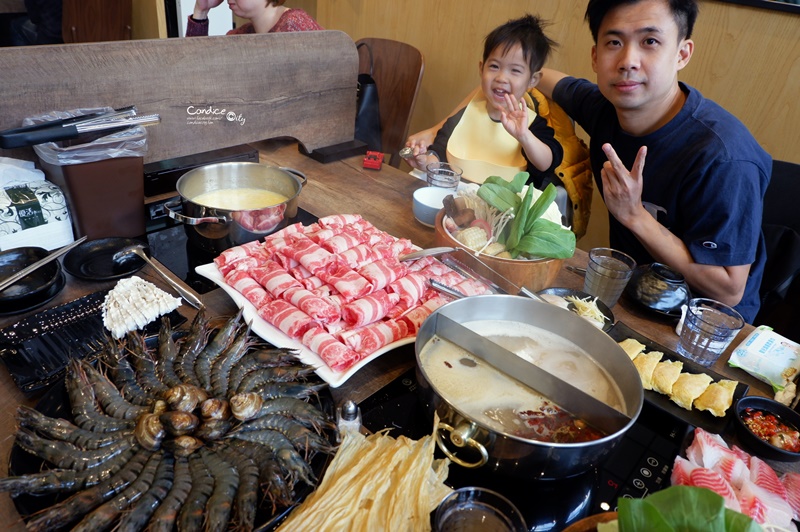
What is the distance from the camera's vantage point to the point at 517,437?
84 cm

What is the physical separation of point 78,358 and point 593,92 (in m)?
2.38

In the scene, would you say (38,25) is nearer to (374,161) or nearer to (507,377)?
(374,161)

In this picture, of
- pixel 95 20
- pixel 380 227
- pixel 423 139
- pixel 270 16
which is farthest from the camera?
pixel 95 20

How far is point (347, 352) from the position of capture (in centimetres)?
114

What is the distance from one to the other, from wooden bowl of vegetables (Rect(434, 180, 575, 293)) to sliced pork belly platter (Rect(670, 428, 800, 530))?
22.3 inches

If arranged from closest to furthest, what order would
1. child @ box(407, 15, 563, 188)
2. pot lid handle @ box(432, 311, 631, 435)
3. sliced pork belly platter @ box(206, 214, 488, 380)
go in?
pot lid handle @ box(432, 311, 631, 435) → sliced pork belly platter @ box(206, 214, 488, 380) → child @ box(407, 15, 563, 188)

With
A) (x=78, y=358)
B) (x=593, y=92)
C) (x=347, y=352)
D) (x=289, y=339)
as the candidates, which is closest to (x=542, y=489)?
(x=347, y=352)

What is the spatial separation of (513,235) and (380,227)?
0.53m

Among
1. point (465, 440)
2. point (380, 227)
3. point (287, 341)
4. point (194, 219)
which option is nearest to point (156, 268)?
point (194, 219)

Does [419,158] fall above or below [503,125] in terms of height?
below

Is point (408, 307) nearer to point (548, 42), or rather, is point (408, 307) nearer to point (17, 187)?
point (17, 187)

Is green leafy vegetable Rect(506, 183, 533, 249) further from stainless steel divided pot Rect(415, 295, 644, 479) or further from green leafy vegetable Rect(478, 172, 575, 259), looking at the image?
stainless steel divided pot Rect(415, 295, 644, 479)

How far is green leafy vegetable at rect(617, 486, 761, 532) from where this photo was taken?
0.61 m

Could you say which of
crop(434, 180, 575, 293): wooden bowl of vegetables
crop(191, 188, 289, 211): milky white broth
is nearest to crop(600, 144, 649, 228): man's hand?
crop(434, 180, 575, 293): wooden bowl of vegetables
